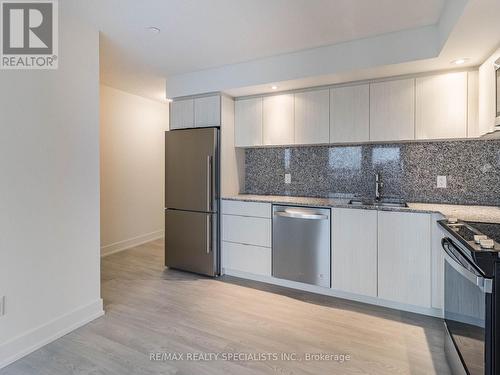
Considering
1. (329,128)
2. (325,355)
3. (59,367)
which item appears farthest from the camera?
(329,128)

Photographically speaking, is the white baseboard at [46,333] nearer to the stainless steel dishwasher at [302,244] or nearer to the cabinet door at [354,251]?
the stainless steel dishwasher at [302,244]

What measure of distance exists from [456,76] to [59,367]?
3768 mm

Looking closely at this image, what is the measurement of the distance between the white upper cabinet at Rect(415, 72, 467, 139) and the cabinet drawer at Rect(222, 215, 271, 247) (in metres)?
1.76

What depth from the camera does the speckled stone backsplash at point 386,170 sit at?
8.89 ft

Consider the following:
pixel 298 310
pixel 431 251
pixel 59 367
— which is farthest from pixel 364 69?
pixel 59 367

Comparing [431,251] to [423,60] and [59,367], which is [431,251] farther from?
[59,367]

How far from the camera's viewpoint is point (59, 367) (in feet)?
6.10

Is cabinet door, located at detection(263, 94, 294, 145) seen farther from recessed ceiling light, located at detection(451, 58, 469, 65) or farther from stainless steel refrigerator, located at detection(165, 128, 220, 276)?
recessed ceiling light, located at detection(451, 58, 469, 65)

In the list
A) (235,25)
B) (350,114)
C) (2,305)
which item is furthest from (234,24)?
(2,305)

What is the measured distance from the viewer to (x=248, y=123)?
11.7 ft

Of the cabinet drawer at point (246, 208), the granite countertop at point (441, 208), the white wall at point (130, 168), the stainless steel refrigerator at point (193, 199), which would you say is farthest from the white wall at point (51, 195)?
the white wall at point (130, 168)

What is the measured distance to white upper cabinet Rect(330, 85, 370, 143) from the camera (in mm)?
2918

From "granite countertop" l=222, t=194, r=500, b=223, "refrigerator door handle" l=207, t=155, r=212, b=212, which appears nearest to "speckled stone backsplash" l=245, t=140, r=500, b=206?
"granite countertop" l=222, t=194, r=500, b=223

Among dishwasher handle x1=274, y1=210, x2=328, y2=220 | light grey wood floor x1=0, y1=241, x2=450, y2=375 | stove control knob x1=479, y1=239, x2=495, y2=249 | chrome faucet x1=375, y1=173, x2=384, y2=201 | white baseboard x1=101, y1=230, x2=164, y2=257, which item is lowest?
light grey wood floor x1=0, y1=241, x2=450, y2=375
